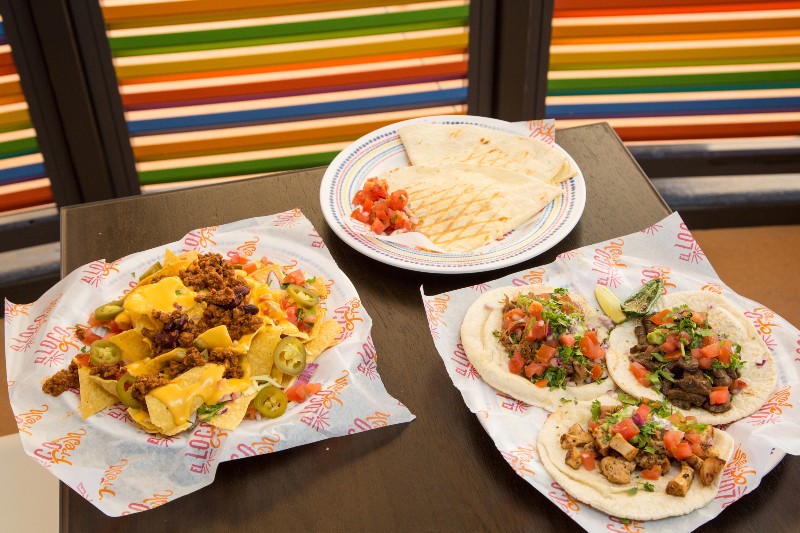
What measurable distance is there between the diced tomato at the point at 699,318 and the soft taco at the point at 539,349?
261mm

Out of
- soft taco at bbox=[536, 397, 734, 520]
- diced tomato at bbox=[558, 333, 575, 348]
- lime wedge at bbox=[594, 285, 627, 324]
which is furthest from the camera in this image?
lime wedge at bbox=[594, 285, 627, 324]

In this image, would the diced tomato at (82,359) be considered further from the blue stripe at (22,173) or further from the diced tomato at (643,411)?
the blue stripe at (22,173)

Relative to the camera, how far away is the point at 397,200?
10.1 feet

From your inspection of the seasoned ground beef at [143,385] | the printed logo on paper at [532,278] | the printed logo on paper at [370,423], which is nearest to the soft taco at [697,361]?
the printed logo on paper at [532,278]

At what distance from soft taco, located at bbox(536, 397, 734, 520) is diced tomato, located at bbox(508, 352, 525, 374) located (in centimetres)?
20

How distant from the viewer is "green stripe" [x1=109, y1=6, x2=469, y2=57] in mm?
4633

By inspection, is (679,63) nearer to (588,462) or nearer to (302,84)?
(302,84)

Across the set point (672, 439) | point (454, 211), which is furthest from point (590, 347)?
point (454, 211)

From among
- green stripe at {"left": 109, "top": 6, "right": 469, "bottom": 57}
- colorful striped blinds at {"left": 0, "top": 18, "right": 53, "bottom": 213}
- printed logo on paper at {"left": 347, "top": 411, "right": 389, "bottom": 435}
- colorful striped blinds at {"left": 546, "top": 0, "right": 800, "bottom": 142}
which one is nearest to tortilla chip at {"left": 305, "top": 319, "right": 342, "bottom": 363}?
printed logo on paper at {"left": 347, "top": 411, "right": 389, "bottom": 435}

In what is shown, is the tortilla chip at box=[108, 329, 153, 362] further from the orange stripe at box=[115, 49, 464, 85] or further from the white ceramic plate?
the orange stripe at box=[115, 49, 464, 85]

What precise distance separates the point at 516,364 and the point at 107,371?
116 cm

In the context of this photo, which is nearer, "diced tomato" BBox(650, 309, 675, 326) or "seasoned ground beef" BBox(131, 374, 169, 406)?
"seasoned ground beef" BBox(131, 374, 169, 406)

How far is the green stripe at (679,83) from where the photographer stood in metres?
5.11

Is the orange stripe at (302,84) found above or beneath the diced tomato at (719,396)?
beneath
